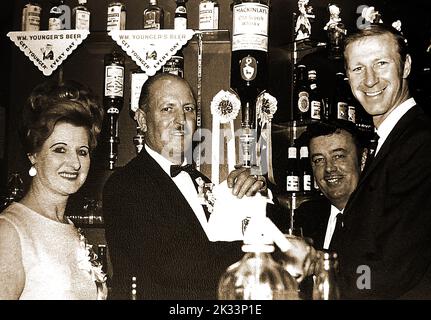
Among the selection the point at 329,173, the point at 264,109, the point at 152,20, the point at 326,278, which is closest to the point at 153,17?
the point at 152,20

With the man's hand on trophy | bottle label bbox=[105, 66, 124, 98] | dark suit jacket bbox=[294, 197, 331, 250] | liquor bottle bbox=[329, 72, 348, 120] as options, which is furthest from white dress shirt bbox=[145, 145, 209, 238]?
liquor bottle bbox=[329, 72, 348, 120]

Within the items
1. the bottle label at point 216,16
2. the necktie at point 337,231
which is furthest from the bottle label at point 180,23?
the necktie at point 337,231

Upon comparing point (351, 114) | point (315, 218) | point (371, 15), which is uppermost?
point (371, 15)

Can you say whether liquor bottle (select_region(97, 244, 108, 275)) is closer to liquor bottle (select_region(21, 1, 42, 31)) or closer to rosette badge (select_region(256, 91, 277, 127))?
rosette badge (select_region(256, 91, 277, 127))

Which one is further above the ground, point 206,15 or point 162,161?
point 206,15

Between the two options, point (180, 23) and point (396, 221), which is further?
point (180, 23)

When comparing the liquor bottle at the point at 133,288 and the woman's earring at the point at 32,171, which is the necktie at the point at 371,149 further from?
the woman's earring at the point at 32,171

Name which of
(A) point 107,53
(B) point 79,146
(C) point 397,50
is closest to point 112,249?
(B) point 79,146

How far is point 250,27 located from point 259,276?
2.84 feet

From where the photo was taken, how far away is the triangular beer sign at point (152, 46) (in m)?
2.34

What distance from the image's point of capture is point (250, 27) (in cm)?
223

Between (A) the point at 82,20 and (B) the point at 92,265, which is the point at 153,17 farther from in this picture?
(B) the point at 92,265

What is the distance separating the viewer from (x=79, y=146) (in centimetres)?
235

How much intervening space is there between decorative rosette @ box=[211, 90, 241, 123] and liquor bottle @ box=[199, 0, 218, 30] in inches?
9.7
